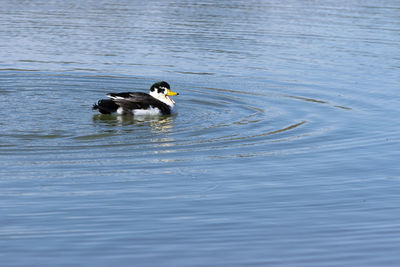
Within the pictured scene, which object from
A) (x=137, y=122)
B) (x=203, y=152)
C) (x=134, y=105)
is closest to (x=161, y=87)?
(x=134, y=105)

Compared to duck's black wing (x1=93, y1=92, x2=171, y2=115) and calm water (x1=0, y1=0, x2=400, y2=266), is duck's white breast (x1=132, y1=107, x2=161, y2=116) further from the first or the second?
calm water (x1=0, y1=0, x2=400, y2=266)

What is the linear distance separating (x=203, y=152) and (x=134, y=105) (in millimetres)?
3407

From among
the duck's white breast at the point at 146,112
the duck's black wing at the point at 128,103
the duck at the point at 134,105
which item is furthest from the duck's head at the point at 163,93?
the duck's white breast at the point at 146,112

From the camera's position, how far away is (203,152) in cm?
1137

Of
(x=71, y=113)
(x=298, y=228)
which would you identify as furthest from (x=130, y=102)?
(x=298, y=228)

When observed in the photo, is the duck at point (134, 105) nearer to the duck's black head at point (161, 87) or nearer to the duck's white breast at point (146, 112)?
the duck's white breast at point (146, 112)

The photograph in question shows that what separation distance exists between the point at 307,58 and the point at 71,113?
9249 mm

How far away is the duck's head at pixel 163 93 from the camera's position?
48.8 ft

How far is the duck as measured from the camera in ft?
46.7

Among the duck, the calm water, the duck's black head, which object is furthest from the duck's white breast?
the duck's black head

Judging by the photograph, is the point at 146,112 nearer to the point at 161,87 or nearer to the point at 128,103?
the point at 128,103

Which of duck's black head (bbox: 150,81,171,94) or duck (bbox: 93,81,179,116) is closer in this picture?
duck (bbox: 93,81,179,116)

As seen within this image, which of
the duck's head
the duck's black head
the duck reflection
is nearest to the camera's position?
the duck reflection

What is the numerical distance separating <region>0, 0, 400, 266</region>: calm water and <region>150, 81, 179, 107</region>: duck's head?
376 millimetres
